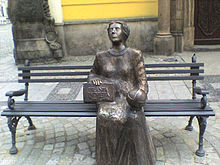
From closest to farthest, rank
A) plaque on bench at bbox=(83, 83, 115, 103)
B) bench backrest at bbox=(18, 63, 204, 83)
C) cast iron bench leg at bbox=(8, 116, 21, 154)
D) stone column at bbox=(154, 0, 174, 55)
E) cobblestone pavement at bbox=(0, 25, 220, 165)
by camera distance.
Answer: plaque on bench at bbox=(83, 83, 115, 103)
cobblestone pavement at bbox=(0, 25, 220, 165)
cast iron bench leg at bbox=(8, 116, 21, 154)
bench backrest at bbox=(18, 63, 204, 83)
stone column at bbox=(154, 0, 174, 55)

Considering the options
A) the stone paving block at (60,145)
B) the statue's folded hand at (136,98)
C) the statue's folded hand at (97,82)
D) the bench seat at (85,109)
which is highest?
the statue's folded hand at (97,82)

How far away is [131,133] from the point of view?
291 centimetres

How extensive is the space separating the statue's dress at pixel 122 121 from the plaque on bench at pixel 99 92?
67 mm

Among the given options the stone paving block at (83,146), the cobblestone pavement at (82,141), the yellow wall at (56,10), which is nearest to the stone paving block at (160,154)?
the cobblestone pavement at (82,141)

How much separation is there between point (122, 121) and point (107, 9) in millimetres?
7933

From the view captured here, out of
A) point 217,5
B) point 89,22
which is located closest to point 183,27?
point 217,5

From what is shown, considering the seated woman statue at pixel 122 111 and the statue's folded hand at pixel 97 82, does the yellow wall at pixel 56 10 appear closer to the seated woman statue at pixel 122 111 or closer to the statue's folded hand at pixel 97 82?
the seated woman statue at pixel 122 111

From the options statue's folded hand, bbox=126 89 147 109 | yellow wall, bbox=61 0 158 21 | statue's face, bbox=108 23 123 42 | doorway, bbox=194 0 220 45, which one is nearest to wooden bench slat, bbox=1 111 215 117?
statue's folded hand, bbox=126 89 147 109

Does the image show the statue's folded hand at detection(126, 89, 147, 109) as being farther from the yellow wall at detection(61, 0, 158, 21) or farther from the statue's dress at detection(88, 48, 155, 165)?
the yellow wall at detection(61, 0, 158, 21)

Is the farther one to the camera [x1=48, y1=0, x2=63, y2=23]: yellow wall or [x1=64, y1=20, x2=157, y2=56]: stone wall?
[x1=64, y1=20, x2=157, y2=56]: stone wall

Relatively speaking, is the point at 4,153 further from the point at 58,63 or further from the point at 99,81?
the point at 58,63

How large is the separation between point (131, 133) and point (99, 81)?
68cm

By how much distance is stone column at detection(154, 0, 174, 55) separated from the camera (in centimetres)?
932

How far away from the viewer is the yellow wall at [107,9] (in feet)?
32.8
